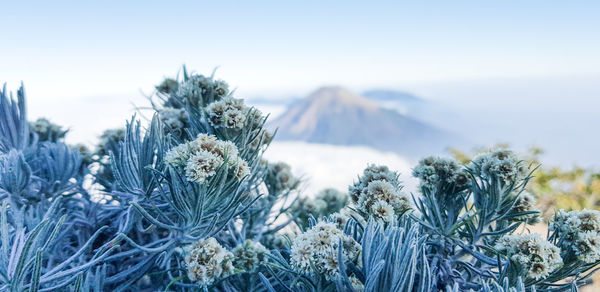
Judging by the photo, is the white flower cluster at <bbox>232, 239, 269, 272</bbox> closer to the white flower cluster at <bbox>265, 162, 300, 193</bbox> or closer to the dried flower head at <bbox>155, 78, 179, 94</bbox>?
the white flower cluster at <bbox>265, 162, 300, 193</bbox>

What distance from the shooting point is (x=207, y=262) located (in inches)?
25.0

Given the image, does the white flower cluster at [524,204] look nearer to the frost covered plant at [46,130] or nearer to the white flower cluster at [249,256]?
the white flower cluster at [249,256]

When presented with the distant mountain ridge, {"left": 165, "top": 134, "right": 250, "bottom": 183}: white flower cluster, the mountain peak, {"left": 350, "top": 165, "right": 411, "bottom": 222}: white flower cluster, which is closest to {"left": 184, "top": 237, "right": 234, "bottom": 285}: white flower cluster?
{"left": 165, "top": 134, "right": 250, "bottom": 183}: white flower cluster

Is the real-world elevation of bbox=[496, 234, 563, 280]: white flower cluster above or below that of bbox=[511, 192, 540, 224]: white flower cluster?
below

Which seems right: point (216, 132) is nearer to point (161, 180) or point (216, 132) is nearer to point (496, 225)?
point (161, 180)

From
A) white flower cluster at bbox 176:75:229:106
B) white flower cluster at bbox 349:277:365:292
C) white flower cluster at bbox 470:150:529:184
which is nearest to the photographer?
white flower cluster at bbox 349:277:365:292

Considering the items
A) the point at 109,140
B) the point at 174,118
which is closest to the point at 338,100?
the point at 109,140

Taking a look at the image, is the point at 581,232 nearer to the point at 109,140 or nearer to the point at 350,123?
the point at 109,140

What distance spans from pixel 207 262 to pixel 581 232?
0.62 metres

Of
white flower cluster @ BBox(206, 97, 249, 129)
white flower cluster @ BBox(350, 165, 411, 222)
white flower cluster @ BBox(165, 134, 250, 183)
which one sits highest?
white flower cluster @ BBox(206, 97, 249, 129)

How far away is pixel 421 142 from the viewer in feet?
41.5

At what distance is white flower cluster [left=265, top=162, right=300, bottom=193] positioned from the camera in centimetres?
108

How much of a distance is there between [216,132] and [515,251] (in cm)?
55

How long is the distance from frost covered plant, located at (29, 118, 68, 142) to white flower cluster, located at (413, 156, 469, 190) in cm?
101
